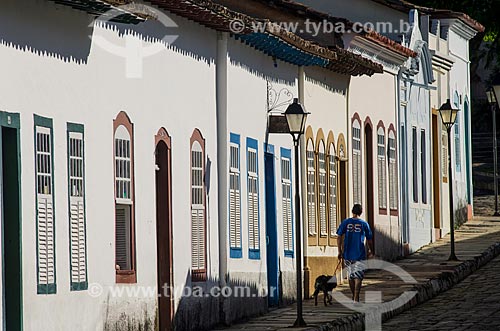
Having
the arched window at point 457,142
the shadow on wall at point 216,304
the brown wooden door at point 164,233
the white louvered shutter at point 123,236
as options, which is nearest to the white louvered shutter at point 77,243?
the white louvered shutter at point 123,236

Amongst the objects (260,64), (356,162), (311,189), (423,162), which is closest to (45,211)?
(260,64)

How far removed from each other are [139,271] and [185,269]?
5.51 ft

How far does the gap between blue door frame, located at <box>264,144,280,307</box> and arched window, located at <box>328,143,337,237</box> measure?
3543 millimetres

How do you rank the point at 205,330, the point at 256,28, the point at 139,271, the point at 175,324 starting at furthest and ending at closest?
1. the point at 256,28
2. the point at 205,330
3. the point at 175,324
4. the point at 139,271

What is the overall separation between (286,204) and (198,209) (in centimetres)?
460

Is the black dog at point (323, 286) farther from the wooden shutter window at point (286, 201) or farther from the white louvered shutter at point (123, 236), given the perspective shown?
the white louvered shutter at point (123, 236)

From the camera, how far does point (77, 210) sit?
13508 millimetres

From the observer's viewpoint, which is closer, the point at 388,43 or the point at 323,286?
the point at 323,286

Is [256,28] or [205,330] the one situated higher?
[256,28]

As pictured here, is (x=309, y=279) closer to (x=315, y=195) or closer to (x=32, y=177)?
(x=315, y=195)

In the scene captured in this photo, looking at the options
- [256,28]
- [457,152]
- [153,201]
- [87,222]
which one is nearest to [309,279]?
[256,28]

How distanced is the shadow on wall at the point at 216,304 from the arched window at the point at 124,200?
4.99ft

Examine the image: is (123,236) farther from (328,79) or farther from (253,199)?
(328,79)

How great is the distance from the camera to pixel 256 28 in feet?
61.3
